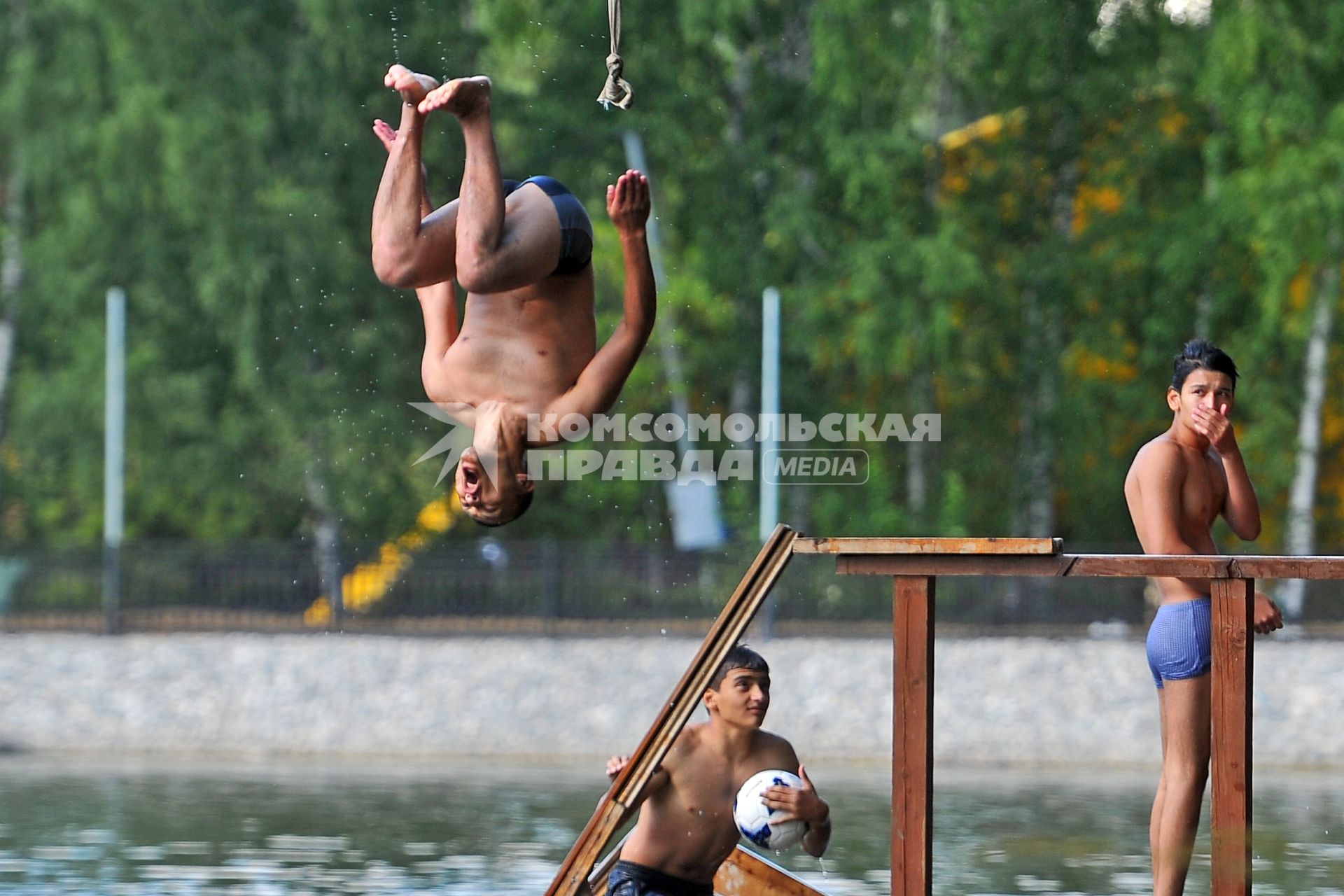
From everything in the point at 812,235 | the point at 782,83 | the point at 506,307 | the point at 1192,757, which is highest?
the point at 782,83

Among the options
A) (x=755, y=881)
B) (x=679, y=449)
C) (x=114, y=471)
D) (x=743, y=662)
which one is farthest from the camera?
(x=679, y=449)

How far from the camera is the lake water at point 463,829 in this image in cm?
1073

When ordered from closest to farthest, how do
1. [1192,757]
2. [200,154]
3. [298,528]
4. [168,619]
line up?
[1192,757], [168,619], [200,154], [298,528]

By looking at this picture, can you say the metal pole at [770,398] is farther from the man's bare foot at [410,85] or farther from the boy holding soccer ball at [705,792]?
the man's bare foot at [410,85]

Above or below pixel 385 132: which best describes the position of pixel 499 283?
below

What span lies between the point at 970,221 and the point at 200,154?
8.70 m

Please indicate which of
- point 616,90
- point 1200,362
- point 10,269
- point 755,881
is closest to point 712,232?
point 10,269

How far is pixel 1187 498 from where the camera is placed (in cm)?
732

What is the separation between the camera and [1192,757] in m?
7.11

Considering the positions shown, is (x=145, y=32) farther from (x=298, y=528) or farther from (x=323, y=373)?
(x=298, y=528)

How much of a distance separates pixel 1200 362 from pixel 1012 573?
131 centimetres

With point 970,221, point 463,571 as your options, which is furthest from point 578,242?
point 970,221

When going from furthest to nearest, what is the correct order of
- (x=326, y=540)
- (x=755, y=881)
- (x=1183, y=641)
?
(x=326, y=540), (x=755, y=881), (x=1183, y=641)

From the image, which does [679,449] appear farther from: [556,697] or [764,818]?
[764,818]
